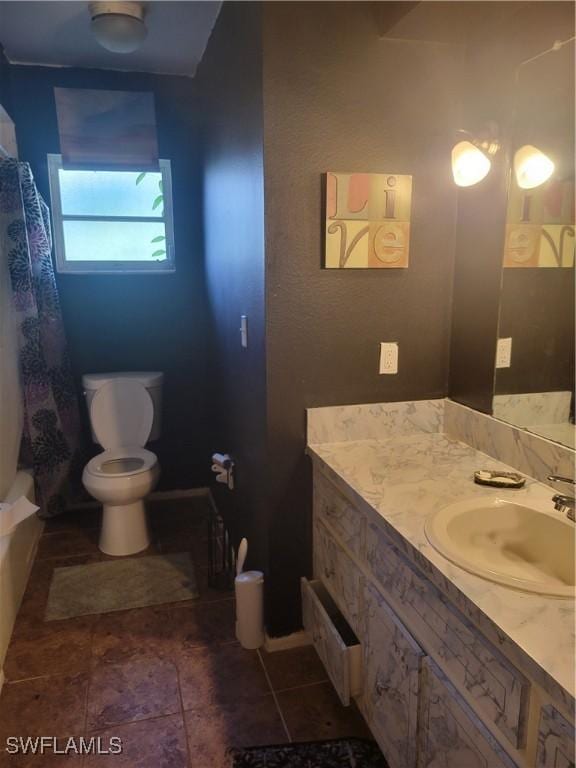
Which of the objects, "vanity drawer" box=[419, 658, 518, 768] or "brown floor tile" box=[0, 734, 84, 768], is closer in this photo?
"vanity drawer" box=[419, 658, 518, 768]

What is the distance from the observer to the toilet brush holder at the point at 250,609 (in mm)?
2022

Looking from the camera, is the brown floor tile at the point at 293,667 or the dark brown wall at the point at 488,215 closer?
the dark brown wall at the point at 488,215

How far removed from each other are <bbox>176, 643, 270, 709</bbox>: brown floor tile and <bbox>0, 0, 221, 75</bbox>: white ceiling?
2.61 meters

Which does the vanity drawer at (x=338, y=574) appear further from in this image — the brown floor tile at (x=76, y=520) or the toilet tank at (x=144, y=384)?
the brown floor tile at (x=76, y=520)

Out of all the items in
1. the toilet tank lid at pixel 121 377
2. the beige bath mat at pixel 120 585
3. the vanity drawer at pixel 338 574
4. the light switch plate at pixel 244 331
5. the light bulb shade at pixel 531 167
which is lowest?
the beige bath mat at pixel 120 585

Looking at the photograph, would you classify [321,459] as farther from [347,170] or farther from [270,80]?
[270,80]

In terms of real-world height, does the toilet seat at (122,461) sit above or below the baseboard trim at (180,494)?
above

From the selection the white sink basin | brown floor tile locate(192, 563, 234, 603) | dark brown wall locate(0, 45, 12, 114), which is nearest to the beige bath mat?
brown floor tile locate(192, 563, 234, 603)

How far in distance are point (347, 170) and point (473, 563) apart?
129 cm

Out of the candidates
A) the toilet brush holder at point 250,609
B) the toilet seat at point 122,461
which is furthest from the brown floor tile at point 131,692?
the toilet seat at point 122,461

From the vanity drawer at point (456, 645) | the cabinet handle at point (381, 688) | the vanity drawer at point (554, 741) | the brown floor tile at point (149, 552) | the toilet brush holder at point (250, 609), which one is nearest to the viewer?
the vanity drawer at point (554, 741)

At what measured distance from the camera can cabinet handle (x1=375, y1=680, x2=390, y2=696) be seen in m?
1.42

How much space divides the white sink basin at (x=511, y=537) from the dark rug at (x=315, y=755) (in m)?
0.78

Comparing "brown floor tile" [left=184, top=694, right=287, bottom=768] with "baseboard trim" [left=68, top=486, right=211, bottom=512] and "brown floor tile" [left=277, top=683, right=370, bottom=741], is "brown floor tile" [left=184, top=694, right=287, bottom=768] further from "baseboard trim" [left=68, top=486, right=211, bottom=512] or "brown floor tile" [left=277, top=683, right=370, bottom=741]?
"baseboard trim" [left=68, top=486, right=211, bottom=512]
